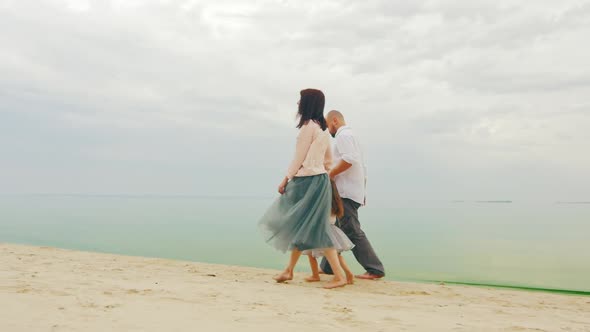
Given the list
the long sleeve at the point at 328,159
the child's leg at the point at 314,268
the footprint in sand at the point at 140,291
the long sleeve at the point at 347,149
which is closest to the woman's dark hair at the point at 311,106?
the long sleeve at the point at 328,159

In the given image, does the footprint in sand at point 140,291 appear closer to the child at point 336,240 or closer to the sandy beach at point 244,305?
the sandy beach at point 244,305

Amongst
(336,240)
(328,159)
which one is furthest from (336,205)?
(328,159)

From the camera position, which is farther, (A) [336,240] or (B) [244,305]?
(A) [336,240]

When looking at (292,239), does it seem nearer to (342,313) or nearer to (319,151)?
(319,151)

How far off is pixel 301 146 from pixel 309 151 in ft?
0.34

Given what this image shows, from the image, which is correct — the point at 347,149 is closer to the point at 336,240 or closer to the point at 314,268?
the point at 336,240

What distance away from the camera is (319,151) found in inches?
204

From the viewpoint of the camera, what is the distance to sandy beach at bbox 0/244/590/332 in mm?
3111

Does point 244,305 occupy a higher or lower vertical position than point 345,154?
lower

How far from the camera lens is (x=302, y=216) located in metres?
5.14

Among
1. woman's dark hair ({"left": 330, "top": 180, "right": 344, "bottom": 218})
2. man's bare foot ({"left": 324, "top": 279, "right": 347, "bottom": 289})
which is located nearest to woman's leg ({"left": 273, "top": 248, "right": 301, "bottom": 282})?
man's bare foot ({"left": 324, "top": 279, "right": 347, "bottom": 289})

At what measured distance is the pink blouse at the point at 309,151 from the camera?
16.9 ft

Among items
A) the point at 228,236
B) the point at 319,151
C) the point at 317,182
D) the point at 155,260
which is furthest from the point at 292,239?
the point at 228,236

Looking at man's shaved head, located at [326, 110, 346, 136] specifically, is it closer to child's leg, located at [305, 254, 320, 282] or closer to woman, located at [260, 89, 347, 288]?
woman, located at [260, 89, 347, 288]
